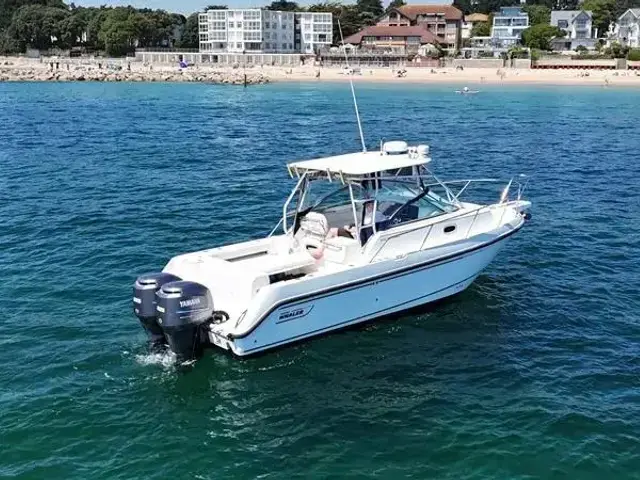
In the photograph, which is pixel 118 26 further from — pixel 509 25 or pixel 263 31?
pixel 509 25

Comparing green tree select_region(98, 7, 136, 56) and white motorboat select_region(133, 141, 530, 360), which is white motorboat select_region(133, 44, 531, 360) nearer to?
white motorboat select_region(133, 141, 530, 360)

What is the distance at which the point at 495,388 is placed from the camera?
40.1 ft

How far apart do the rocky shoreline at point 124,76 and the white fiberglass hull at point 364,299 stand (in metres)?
98.1

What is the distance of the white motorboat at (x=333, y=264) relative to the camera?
12320mm

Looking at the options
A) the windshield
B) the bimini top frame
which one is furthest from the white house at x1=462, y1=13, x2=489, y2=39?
the windshield

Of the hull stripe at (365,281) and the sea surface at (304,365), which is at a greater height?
the hull stripe at (365,281)

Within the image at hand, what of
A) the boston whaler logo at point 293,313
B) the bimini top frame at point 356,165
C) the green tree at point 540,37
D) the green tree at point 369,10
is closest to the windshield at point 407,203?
the bimini top frame at point 356,165

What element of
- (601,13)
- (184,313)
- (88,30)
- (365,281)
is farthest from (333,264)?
(601,13)

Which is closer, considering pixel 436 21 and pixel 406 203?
pixel 406 203

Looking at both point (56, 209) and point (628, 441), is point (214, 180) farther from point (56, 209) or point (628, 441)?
point (628, 441)

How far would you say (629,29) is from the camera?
148 meters

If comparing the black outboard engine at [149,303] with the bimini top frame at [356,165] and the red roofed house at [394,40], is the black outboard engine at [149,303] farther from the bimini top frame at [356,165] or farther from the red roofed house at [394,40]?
the red roofed house at [394,40]

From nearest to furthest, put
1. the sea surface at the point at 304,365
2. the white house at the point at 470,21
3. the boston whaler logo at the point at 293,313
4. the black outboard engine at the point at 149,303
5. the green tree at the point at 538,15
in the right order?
the sea surface at the point at 304,365 < the black outboard engine at the point at 149,303 < the boston whaler logo at the point at 293,313 < the green tree at the point at 538,15 < the white house at the point at 470,21

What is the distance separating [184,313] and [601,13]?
171527 millimetres
